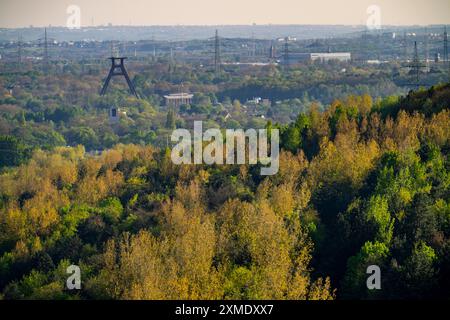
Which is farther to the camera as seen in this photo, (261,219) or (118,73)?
(118,73)

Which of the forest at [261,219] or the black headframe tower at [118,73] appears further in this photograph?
the black headframe tower at [118,73]

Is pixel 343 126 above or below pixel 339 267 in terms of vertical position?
above

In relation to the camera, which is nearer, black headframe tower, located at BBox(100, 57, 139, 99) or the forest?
the forest

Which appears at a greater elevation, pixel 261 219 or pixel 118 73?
pixel 118 73

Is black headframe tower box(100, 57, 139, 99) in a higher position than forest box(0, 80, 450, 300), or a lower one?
higher

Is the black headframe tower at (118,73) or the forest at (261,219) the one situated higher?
the black headframe tower at (118,73)

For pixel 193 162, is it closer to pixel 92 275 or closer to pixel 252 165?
pixel 252 165
